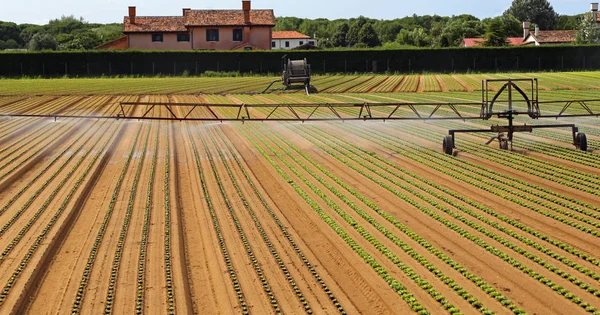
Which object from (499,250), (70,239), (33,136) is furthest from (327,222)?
(33,136)

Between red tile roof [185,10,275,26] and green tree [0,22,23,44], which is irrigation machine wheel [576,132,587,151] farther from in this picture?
green tree [0,22,23,44]

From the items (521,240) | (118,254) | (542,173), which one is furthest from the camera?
(542,173)

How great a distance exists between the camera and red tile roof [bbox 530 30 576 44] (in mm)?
116375

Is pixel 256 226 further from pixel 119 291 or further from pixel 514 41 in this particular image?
pixel 514 41

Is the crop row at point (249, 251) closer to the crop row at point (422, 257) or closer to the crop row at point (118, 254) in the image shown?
the crop row at point (118, 254)

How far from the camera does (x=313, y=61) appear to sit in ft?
252

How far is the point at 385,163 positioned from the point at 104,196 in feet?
24.3

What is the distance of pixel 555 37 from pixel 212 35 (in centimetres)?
5535

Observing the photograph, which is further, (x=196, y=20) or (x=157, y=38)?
(x=157, y=38)

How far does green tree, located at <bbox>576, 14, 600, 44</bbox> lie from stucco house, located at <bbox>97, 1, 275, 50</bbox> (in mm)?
38185

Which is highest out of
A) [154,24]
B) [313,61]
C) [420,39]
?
[154,24]

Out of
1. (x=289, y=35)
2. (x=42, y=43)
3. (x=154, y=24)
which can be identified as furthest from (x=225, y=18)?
(x=289, y=35)

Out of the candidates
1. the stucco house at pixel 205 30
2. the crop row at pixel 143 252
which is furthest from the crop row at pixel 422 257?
the stucco house at pixel 205 30

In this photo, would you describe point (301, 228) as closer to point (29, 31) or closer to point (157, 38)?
point (157, 38)
